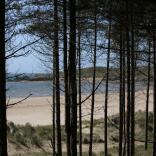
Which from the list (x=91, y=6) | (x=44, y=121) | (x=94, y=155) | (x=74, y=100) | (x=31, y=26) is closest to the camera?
(x=91, y=6)

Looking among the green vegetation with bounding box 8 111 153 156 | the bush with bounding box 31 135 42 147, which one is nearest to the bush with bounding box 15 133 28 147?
the green vegetation with bounding box 8 111 153 156

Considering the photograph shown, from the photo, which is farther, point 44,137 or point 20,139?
point 44,137

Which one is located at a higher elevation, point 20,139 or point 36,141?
point 20,139

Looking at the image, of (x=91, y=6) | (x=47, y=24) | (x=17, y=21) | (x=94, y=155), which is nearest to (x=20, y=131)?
(x=94, y=155)

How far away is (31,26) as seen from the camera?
1345 cm

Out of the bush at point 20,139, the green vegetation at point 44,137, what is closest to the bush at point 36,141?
the green vegetation at point 44,137

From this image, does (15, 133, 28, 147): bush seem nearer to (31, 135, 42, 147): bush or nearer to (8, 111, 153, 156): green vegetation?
(8, 111, 153, 156): green vegetation

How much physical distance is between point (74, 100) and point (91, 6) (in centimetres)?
317

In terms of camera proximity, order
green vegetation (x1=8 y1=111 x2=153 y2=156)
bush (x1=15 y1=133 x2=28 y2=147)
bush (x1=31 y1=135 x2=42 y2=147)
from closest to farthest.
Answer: green vegetation (x1=8 y1=111 x2=153 y2=156), bush (x1=15 y1=133 x2=28 y2=147), bush (x1=31 y1=135 x2=42 y2=147)

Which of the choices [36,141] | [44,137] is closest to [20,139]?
[36,141]

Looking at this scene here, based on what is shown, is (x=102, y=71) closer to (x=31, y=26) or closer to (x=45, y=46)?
(x=45, y=46)

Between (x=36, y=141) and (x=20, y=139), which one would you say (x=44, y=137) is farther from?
(x=20, y=139)

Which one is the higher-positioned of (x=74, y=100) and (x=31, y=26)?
(x=31, y=26)

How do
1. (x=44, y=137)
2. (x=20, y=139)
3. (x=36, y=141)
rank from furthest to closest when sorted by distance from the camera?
(x=44, y=137), (x=36, y=141), (x=20, y=139)
